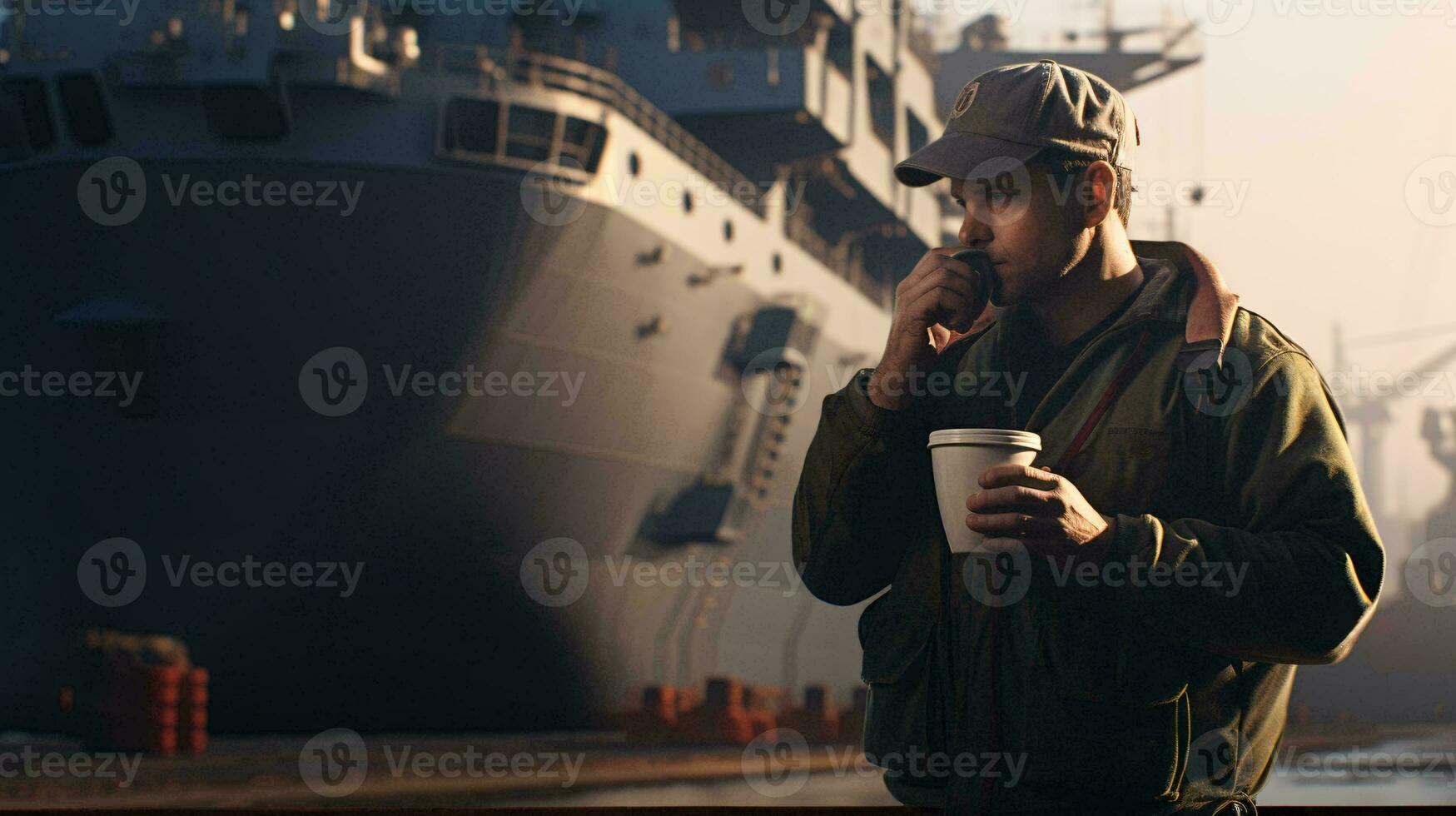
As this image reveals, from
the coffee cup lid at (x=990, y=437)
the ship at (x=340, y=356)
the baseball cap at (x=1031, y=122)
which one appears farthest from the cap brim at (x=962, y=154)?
the ship at (x=340, y=356)

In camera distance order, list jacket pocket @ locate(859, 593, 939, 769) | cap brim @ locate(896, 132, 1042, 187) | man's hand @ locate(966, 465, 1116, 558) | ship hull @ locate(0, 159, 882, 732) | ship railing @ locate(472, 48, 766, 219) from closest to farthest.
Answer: man's hand @ locate(966, 465, 1116, 558), cap brim @ locate(896, 132, 1042, 187), jacket pocket @ locate(859, 593, 939, 769), ship hull @ locate(0, 159, 882, 732), ship railing @ locate(472, 48, 766, 219)

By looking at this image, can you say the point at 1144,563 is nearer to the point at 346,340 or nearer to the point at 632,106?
the point at 346,340

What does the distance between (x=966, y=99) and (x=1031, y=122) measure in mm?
153

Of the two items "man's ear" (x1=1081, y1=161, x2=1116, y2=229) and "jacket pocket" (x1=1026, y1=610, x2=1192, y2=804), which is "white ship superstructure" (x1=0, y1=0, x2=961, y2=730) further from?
"jacket pocket" (x1=1026, y1=610, x2=1192, y2=804)

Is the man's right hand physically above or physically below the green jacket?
above

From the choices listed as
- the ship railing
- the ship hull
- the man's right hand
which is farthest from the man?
the ship railing

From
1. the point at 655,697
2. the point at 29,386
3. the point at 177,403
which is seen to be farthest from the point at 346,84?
the point at 655,697

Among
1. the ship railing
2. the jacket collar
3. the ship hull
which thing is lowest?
the ship hull

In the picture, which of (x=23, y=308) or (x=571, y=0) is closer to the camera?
(x=23, y=308)

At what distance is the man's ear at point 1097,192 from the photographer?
2.30 meters

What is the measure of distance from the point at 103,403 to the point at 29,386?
0.86 metres

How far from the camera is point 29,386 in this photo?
12312 millimetres

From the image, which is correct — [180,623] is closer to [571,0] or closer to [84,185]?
[84,185]

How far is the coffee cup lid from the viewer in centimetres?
208
